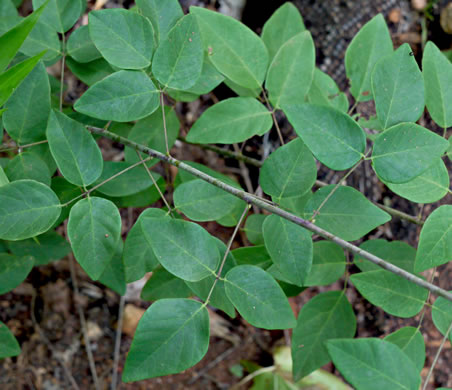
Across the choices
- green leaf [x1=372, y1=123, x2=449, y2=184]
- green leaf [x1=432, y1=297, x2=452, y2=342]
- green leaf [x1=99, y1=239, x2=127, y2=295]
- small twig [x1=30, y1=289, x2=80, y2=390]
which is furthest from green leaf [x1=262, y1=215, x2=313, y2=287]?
small twig [x1=30, y1=289, x2=80, y2=390]

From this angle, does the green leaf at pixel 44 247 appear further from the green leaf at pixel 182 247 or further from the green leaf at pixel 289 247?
the green leaf at pixel 289 247

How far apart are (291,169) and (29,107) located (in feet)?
1.99

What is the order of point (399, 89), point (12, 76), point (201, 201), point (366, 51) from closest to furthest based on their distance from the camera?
1. point (12, 76)
2. point (399, 89)
3. point (201, 201)
4. point (366, 51)

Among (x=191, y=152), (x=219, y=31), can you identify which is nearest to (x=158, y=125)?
(x=219, y=31)

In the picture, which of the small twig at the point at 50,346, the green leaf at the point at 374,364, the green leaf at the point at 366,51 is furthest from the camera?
the small twig at the point at 50,346

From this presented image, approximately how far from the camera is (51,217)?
3.00 ft

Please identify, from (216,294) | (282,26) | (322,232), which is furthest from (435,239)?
(282,26)

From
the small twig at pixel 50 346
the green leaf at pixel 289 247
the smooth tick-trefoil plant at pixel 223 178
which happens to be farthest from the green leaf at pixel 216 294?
the small twig at pixel 50 346

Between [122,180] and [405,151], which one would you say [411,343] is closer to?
[405,151]

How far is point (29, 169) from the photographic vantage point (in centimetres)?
101

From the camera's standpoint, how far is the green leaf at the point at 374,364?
0.80m

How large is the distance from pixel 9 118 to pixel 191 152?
1090mm

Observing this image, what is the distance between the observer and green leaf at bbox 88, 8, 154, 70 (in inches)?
38.4

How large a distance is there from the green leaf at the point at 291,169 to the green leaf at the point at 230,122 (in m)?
0.15
